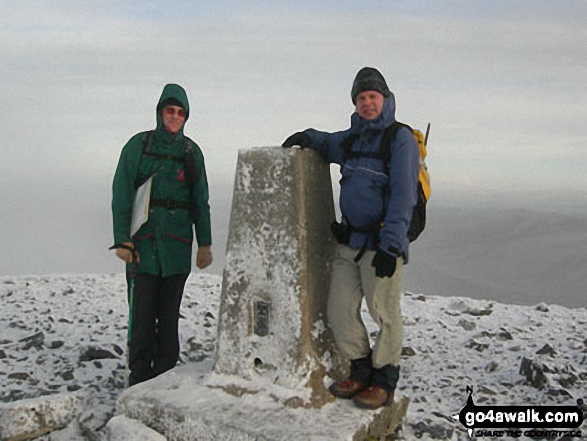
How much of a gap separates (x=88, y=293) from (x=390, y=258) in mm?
6884

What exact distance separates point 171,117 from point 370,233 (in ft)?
7.04

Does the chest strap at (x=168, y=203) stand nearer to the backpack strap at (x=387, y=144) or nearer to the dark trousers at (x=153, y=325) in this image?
the dark trousers at (x=153, y=325)

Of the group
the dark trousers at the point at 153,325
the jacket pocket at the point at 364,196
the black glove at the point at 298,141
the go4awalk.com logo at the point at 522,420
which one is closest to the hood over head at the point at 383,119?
the jacket pocket at the point at 364,196

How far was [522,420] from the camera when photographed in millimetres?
5762

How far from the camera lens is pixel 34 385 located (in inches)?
252

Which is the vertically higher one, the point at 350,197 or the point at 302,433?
the point at 350,197

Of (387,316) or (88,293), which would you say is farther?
(88,293)

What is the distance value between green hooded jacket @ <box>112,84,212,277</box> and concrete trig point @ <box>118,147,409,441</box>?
749mm

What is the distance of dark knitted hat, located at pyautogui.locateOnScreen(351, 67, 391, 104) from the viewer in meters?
4.60

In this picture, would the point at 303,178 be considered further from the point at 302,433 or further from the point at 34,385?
the point at 34,385

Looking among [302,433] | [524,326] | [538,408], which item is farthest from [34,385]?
[524,326]

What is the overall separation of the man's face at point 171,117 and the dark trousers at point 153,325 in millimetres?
1347

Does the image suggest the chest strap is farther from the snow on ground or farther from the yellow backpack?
the yellow backpack

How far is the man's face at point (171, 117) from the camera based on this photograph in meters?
5.54
